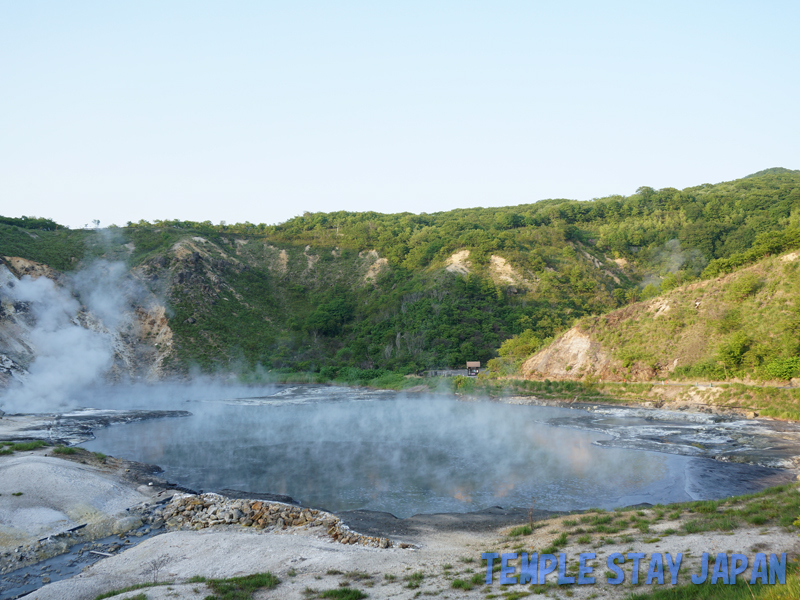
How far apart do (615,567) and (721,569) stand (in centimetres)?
188

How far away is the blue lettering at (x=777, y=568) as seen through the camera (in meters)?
7.61

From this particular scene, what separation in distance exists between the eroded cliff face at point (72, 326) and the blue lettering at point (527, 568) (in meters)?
48.2

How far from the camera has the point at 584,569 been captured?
10.1 metres

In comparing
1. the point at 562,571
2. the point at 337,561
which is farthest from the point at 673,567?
the point at 337,561

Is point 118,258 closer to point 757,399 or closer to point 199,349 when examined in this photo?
point 199,349

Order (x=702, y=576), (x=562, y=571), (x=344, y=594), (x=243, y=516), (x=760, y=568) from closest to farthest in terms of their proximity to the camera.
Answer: (x=760, y=568), (x=702, y=576), (x=344, y=594), (x=562, y=571), (x=243, y=516)

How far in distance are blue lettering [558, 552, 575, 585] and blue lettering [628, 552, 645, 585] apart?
3.53ft

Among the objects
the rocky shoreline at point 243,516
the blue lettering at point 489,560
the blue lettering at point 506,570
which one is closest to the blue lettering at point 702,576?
the blue lettering at point 506,570

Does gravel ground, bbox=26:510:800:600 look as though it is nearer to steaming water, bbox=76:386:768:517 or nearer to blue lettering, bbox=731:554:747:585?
blue lettering, bbox=731:554:747:585

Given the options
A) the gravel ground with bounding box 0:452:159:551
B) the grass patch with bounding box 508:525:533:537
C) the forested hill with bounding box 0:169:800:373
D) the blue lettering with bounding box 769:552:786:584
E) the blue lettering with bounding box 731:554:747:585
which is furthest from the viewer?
the forested hill with bounding box 0:169:800:373

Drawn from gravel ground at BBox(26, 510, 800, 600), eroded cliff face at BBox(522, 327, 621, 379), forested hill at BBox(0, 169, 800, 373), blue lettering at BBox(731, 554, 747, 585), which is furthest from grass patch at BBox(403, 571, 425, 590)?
forested hill at BBox(0, 169, 800, 373)

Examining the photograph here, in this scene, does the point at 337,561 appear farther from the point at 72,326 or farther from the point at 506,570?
the point at 72,326

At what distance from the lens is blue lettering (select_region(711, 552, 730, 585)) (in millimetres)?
8192

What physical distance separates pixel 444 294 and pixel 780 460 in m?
57.7
